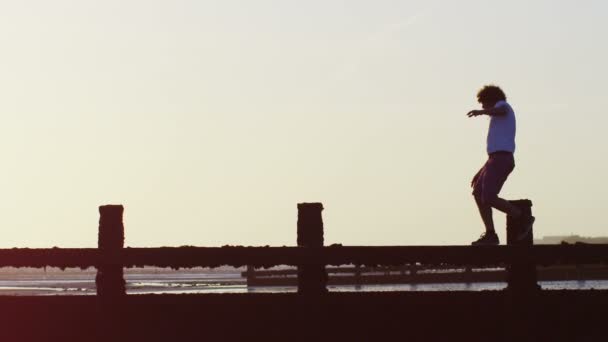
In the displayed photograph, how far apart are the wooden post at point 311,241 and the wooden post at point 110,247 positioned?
162 centimetres

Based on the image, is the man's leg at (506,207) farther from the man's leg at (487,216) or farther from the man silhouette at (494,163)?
the man's leg at (487,216)

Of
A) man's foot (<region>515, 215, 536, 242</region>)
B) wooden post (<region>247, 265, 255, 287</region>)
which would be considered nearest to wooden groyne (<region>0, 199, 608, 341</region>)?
man's foot (<region>515, 215, 536, 242</region>)

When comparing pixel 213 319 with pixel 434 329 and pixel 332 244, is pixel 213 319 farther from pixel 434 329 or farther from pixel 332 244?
pixel 434 329

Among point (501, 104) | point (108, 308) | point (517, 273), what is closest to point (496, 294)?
point (517, 273)

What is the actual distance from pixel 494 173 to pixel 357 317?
2211 millimetres

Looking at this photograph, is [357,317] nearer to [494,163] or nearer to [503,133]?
[494,163]

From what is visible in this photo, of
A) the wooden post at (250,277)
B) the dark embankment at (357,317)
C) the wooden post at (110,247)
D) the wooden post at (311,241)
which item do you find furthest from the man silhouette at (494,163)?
the wooden post at (250,277)

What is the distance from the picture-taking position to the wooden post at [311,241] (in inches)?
393

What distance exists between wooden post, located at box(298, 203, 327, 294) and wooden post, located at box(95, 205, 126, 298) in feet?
5.33

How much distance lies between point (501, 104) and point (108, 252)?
4.02m

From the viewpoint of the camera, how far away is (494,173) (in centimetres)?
1095

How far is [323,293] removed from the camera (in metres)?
9.89

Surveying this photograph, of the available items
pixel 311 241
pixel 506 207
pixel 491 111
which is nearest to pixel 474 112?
pixel 491 111

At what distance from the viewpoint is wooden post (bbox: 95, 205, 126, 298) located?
10.2 metres
